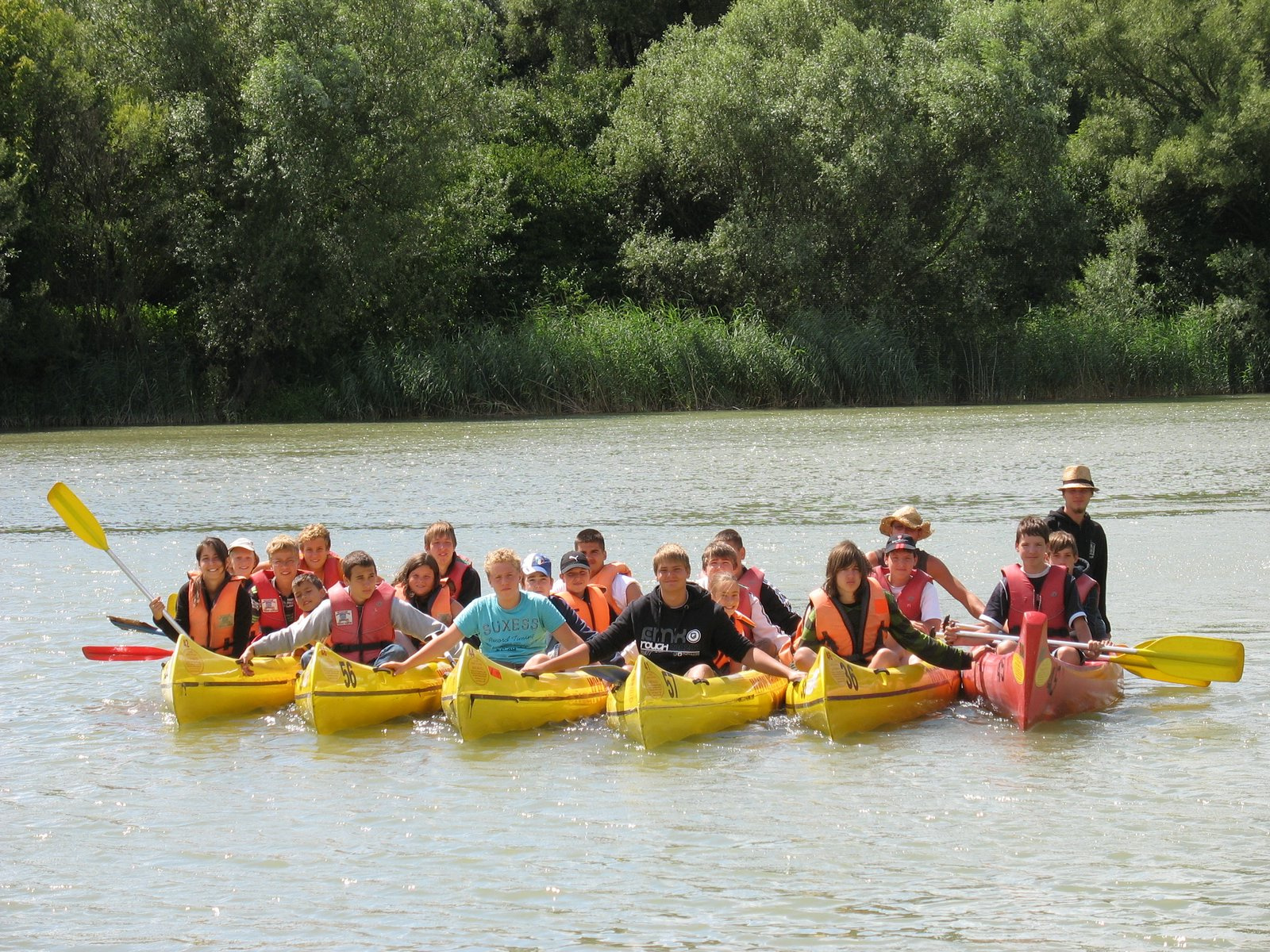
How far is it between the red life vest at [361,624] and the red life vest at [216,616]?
26.4 inches

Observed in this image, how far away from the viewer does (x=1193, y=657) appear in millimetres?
7238

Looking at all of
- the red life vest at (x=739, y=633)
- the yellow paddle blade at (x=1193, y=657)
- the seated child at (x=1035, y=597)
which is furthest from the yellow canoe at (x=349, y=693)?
the yellow paddle blade at (x=1193, y=657)

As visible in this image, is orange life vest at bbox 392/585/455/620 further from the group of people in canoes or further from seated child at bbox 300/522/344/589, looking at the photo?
seated child at bbox 300/522/344/589

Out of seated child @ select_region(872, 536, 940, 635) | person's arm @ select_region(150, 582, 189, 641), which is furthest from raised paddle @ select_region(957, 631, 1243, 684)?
person's arm @ select_region(150, 582, 189, 641)

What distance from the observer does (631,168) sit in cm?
3244

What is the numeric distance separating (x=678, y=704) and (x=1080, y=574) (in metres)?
2.22

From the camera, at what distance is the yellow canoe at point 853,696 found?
22.3ft

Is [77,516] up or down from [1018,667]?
up

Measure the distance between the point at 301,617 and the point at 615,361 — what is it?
20.4 meters

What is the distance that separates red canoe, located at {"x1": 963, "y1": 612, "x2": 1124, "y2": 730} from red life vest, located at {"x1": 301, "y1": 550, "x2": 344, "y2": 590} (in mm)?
3432

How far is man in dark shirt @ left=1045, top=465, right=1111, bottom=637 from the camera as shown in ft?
25.3

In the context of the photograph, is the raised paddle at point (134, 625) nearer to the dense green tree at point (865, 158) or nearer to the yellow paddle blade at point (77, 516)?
the yellow paddle blade at point (77, 516)

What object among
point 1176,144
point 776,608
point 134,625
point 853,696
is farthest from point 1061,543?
point 1176,144

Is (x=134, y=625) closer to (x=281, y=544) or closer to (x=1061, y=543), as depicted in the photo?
(x=281, y=544)
